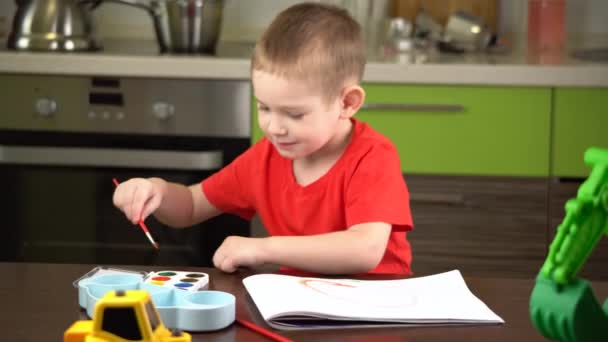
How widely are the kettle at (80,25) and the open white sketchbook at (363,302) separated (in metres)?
Answer: 1.61

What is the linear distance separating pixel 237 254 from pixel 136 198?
9.1 inches

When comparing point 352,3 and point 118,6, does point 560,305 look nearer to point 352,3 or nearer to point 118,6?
point 352,3

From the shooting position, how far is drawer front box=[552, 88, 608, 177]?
8.52 feet

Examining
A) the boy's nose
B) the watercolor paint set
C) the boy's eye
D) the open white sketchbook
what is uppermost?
the boy's eye

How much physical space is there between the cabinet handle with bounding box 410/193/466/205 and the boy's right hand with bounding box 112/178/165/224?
4.13 feet

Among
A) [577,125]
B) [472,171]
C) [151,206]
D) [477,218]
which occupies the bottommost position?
[477,218]

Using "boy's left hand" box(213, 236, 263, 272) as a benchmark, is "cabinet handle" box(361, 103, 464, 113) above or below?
below

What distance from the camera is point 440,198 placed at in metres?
2.65

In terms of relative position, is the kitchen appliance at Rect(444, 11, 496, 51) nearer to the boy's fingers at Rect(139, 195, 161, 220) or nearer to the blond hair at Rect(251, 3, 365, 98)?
the blond hair at Rect(251, 3, 365, 98)

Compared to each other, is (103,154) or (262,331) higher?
(262,331)

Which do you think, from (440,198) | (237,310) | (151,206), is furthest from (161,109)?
(237,310)

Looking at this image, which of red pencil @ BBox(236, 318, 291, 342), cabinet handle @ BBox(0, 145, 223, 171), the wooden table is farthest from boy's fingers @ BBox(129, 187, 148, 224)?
cabinet handle @ BBox(0, 145, 223, 171)

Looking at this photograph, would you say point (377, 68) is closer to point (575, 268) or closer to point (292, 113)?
point (292, 113)

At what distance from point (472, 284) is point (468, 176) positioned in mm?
1404
